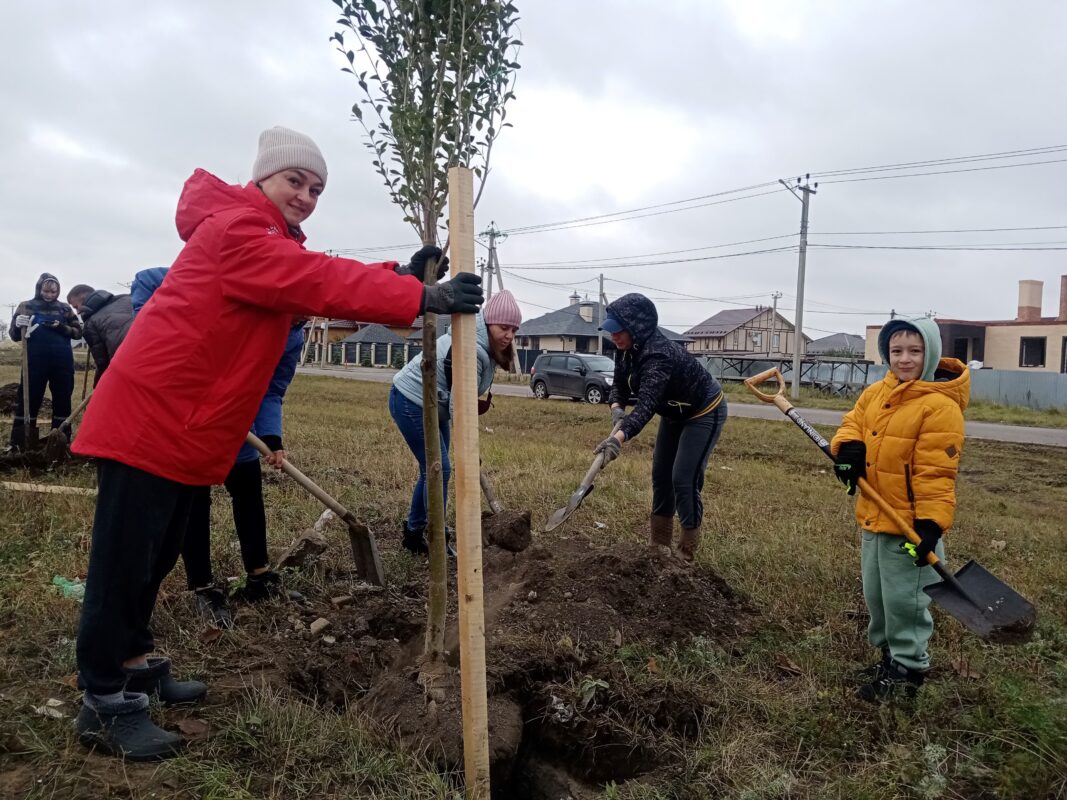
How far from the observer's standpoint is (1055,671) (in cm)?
318

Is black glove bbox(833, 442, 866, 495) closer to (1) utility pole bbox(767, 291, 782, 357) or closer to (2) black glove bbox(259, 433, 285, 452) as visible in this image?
(2) black glove bbox(259, 433, 285, 452)

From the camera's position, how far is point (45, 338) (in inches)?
303

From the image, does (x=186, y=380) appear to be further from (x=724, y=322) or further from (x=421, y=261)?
(x=724, y=322)

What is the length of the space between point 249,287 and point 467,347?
0.68 meters

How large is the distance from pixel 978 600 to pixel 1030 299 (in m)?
40.4

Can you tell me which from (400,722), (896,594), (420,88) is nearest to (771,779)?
(896,594)

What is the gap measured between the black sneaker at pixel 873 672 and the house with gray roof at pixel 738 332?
5929 cm

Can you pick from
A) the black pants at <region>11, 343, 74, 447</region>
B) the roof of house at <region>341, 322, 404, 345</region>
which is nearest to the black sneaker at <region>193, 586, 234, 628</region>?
the black pants at <region>11, 343, 74, 447</region>

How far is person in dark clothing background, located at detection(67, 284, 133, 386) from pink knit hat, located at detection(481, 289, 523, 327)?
3012mm

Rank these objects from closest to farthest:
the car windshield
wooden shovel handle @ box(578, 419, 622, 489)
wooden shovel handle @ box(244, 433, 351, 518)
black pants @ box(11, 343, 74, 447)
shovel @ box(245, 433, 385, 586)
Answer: wooden shovel handle @ box(244, 433, 351, 518) < wooden shovel handle @ box(578, 419, 622, 489) < shovel @ box(245, 433, 385, 586) < black pants @ box(11, 343, 74, 447) < the car windshield

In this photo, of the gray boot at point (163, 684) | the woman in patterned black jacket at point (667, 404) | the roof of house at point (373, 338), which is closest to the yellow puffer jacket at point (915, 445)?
the woman in patterned black jacket at point (667, 404)

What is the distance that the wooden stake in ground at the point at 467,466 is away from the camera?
2.26 m

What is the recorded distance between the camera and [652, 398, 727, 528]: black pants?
15.1 feet

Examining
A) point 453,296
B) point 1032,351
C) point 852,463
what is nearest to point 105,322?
point 453,296
